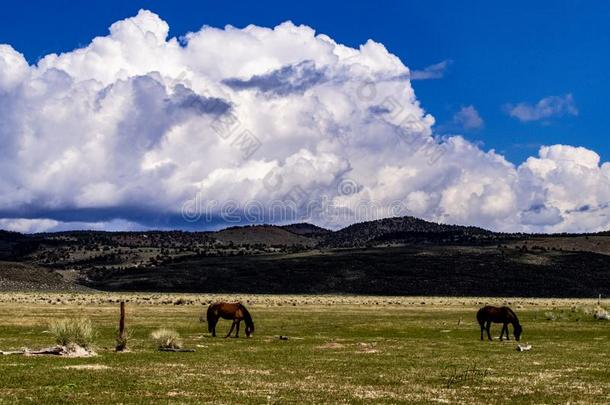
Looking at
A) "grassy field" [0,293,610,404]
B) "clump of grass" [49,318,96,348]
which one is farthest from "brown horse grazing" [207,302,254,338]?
"clump of grass" [49,318,96,348]

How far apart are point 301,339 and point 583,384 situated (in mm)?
19775

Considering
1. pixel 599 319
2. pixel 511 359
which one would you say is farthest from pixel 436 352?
pixel 599 319

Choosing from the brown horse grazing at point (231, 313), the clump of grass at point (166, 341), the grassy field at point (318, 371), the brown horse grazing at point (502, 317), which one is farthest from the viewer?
the brown horse grazing at point (231, 313)

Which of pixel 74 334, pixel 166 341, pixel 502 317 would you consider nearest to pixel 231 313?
pixel 166 341

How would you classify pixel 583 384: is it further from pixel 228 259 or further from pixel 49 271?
pixel 228 259

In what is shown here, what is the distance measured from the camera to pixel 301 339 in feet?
135

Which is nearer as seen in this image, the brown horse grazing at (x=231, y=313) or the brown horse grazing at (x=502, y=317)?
the brown horse grazing at (x=502, y=317)

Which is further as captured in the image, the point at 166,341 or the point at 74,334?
the point at 166,341

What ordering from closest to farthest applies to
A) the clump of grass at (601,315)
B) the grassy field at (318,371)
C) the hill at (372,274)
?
the grassy field at (318,371)
the clump of grass at (601,315)
the hill at (372,274)

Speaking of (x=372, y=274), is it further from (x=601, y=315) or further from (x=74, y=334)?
(x=74, y=334)

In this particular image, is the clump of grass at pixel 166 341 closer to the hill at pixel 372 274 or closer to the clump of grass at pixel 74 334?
the clump of grass at pixel 74 334

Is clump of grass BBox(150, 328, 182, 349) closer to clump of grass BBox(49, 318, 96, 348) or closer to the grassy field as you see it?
the grassy field

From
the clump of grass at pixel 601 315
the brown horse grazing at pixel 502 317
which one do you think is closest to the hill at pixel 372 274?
the clump of grass at pixel 601 315

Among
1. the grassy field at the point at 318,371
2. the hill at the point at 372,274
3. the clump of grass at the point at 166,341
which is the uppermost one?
the hill at the point at 372,274
